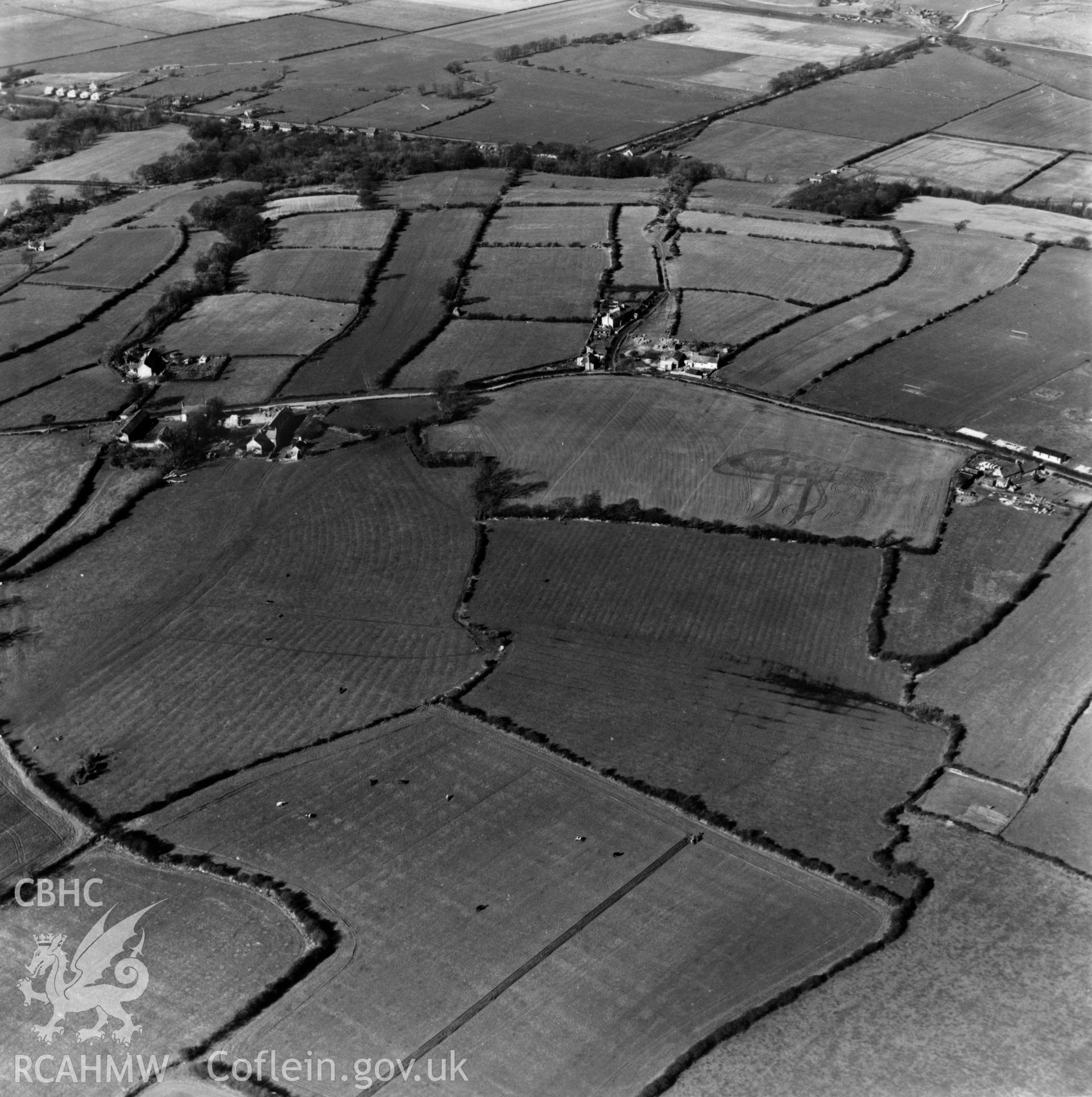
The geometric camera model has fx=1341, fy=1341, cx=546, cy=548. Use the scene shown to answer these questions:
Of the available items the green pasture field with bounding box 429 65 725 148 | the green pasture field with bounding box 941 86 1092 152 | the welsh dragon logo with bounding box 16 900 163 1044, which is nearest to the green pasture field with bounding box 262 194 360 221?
the green pasture field with bounding box 429 65 725 148

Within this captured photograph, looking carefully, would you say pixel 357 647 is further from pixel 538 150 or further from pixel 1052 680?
pixel 538 150

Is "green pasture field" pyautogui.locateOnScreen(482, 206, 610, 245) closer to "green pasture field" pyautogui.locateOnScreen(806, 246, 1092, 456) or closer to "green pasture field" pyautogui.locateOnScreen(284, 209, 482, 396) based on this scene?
"green pasture field" pyautogui.locateOnScreen(284, 209, 482, 396)

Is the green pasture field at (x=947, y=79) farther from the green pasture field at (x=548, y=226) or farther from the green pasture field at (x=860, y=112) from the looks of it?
the green pasture field at (x=548, y=226)

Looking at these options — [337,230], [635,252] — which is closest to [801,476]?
[635,252]

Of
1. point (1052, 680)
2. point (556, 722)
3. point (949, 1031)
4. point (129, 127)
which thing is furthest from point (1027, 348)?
point (129, 127)

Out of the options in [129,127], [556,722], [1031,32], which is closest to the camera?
[556,722]

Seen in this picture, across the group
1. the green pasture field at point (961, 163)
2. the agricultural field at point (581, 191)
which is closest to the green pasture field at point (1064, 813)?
the agricultural field at point (581, 191)
